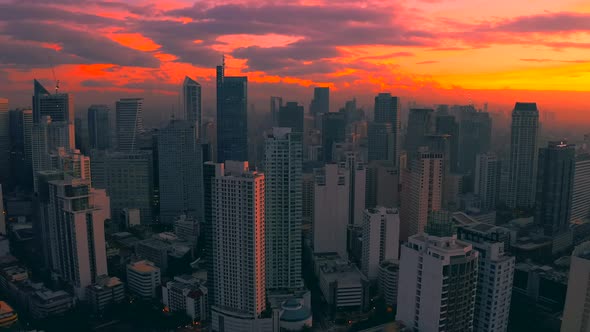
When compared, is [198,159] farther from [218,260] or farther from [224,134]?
[218,260]

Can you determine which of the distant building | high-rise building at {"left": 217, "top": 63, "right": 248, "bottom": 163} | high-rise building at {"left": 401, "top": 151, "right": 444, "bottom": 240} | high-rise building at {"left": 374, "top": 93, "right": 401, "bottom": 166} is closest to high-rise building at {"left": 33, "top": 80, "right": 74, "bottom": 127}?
high-rise building at {"left": 217, "top": 63, "right": 248, "bottom": 163}

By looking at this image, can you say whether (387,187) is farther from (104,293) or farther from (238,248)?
(104,293)

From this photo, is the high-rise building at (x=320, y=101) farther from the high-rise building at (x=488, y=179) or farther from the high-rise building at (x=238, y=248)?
the high-rise building at (x=238, y=248)

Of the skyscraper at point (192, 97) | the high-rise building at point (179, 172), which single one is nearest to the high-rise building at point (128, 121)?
the skyscraper at point (192, 97)

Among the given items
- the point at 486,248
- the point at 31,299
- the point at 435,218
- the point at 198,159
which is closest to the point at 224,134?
the point at 198,159

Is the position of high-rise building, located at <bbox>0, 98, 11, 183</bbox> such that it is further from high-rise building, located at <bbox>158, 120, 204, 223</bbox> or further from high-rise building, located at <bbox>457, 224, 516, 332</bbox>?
high-rise building, located at <bbox>457, 224, 516, 332</bbox>

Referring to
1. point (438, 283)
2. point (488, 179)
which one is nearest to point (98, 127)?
point (488, 179)
